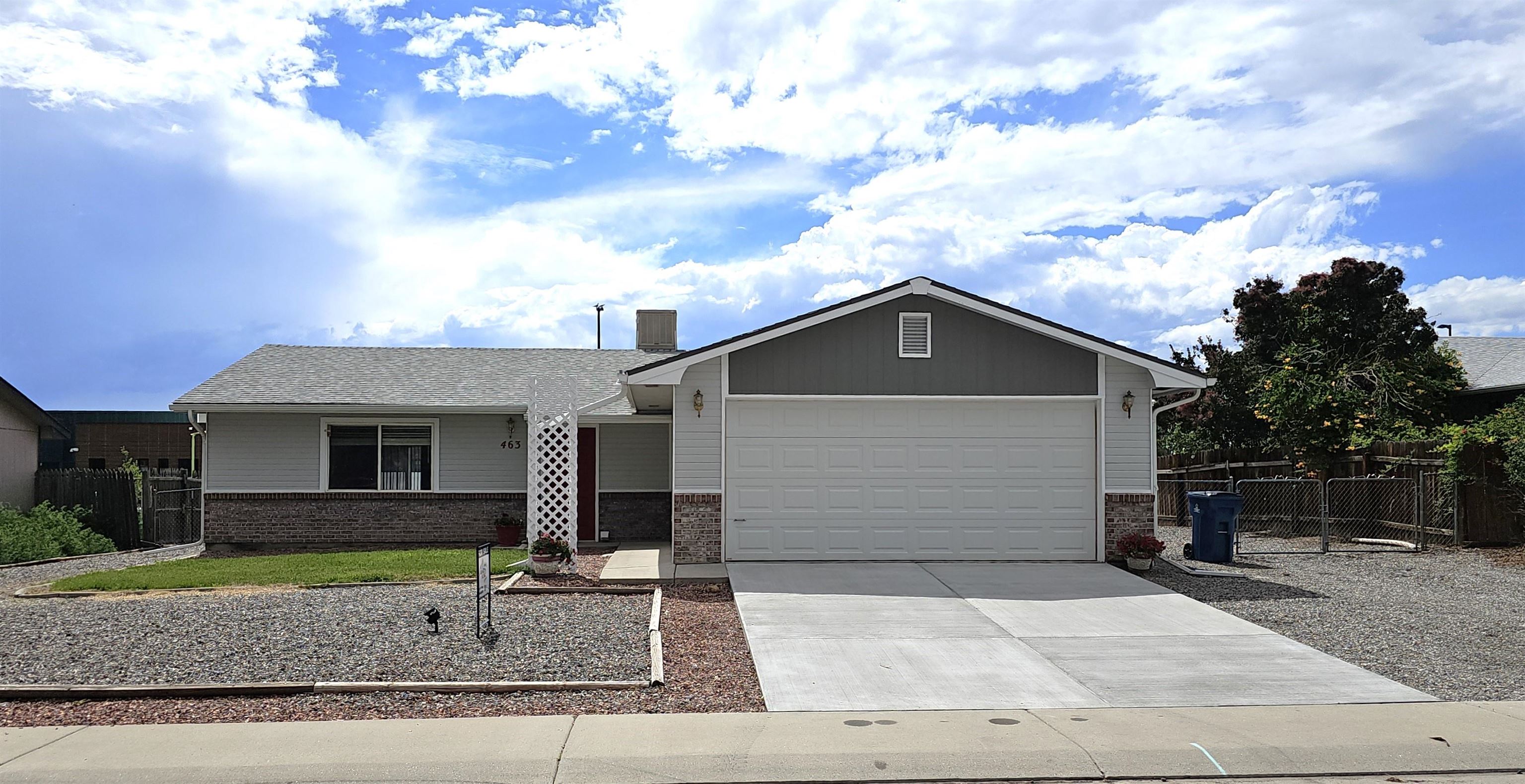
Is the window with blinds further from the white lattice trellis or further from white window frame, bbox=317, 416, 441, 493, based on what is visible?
the white lattice trellis

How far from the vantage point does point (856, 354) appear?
46.1ft

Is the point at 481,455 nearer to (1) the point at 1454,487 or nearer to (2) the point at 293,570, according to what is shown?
(2) the point at 293,570

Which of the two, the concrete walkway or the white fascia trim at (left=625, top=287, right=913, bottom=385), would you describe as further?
the white fascia trim at (left=625, top=287, right=913, bottom=385)

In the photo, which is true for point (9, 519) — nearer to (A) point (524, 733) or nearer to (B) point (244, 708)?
(B) point (244, 708)

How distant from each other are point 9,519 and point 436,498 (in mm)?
7080

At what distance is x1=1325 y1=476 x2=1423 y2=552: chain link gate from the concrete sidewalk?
11272 millimetres

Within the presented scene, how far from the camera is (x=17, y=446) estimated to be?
2197 centimetres

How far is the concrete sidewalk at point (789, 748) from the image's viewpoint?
5961 millimetres

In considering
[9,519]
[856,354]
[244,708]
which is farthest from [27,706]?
[9,519]

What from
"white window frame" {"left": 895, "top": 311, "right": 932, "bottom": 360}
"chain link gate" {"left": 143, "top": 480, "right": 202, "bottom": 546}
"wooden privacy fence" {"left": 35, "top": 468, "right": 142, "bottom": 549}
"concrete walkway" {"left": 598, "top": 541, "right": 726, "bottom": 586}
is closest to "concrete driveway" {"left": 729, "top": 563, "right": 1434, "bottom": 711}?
"concrete walkway" {"left": 598, "top": 541, "right": 726, "bottom": 586}

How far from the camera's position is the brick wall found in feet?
60.6

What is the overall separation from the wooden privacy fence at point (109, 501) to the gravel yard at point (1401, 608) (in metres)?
16.8

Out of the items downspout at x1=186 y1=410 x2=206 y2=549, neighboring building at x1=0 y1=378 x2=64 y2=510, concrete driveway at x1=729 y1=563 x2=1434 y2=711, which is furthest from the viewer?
neighboring building at x1=0 y1=378 x2=64 y2=510

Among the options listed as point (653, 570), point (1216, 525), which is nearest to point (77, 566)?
point (653, 570)
